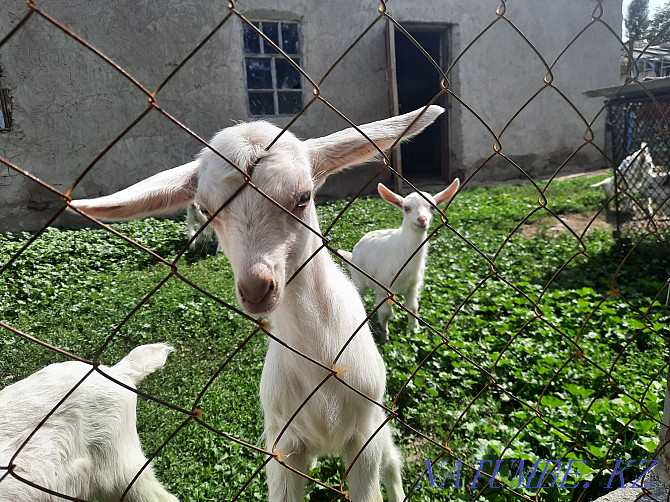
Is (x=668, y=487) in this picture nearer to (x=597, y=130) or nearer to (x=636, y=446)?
(x=636, y=446)

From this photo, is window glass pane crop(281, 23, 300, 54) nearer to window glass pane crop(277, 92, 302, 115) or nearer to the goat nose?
window glass pane crop(277, 92, 302, 115)

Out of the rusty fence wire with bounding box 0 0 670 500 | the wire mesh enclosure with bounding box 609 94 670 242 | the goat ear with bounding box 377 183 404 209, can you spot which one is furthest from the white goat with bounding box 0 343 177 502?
the wire mesh enclosure with bounding box 609 94 670 242

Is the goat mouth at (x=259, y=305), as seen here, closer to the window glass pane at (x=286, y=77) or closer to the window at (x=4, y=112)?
the window at (x=4, y=112)

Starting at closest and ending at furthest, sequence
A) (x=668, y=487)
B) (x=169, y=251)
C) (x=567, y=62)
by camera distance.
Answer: (x=668, y=487) → (x=169, y=251) → (x=567, y=62)

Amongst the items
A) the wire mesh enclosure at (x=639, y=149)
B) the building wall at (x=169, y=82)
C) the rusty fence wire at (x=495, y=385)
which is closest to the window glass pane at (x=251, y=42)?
the building wall at (x=169, y=82)

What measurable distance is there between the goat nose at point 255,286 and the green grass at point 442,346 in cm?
31

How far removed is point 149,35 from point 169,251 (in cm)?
419

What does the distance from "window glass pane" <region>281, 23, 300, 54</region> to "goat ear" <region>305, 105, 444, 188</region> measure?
8.23m

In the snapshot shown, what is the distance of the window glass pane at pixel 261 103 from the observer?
9.00 m

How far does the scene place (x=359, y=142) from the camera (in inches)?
60.9

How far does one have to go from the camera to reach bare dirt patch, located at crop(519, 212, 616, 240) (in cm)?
657

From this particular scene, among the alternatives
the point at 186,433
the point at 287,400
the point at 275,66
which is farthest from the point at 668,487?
the point at 275,66

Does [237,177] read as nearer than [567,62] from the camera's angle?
Yes

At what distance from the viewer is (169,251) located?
632 cm
